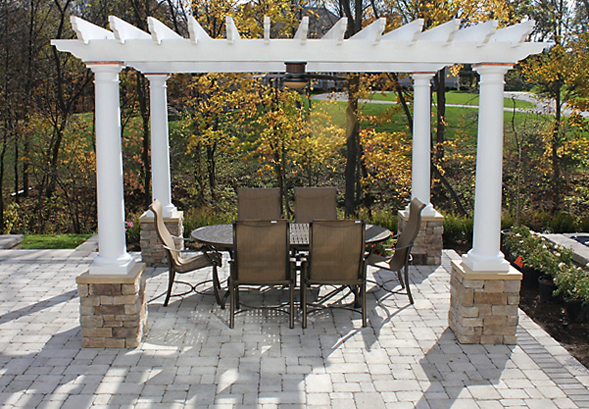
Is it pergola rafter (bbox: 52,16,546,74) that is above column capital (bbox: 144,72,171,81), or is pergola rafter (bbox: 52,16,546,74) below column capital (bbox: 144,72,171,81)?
below

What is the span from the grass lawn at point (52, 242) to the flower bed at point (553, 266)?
6.08m

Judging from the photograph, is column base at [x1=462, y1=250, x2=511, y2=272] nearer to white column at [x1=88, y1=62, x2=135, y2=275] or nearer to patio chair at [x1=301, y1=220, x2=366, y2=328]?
patio chair at [x1=301, y1=220, x2=366, y2=328]

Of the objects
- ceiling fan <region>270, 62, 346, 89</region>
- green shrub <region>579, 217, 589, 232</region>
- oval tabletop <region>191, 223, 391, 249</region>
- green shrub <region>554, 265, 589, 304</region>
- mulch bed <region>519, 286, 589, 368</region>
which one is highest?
ceiling fan <region>270, 62, 346, 89</region>

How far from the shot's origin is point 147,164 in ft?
35.9

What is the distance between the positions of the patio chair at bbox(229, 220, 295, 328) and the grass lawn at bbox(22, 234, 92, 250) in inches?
178

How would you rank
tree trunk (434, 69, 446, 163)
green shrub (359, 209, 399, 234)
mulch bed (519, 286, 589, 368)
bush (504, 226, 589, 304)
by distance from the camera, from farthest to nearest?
tree trunk (434, 69, 446, 163), green shrub (359, 209, 399, 234), bush (504, 226, 589, 304), mulch bed (519, 286, 589, 368)

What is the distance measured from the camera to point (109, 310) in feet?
15.2

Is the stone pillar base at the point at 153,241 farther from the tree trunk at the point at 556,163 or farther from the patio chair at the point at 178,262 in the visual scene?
the tree trunk at the point at 556,163

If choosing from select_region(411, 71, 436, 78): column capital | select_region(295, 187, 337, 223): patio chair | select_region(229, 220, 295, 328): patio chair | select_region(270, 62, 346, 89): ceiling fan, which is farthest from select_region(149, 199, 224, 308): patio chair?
select_region(411, 71, 436, 78): column capital

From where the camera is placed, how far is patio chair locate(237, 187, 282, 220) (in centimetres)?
696

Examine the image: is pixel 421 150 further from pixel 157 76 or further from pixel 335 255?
pixel 157 76

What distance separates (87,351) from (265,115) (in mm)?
6076

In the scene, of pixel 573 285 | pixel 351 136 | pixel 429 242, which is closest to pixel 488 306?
pixel 573 285

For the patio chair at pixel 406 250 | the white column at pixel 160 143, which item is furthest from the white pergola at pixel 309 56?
the white column at pixel 160 143
